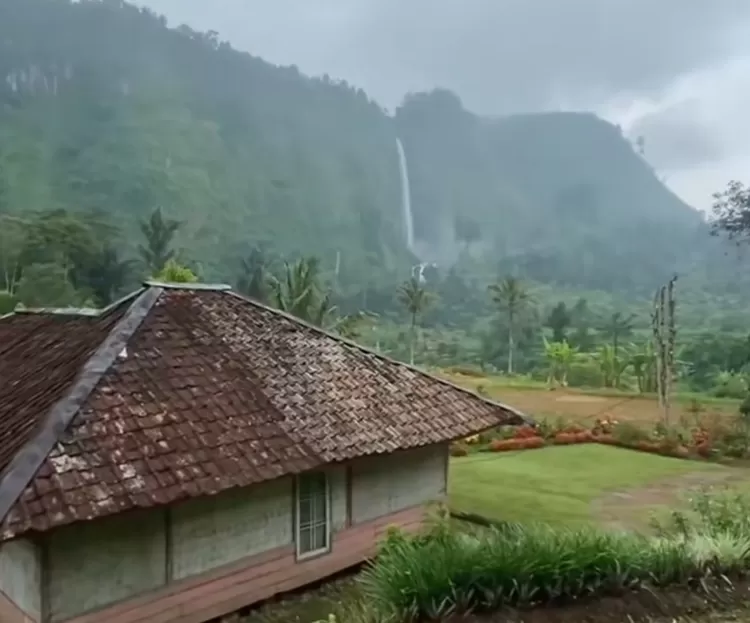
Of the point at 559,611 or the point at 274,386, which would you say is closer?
the point at 559,611

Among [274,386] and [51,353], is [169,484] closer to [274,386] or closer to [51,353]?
[274,386]

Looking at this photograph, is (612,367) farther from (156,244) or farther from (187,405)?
(156,244)

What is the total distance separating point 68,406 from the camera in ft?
21.8

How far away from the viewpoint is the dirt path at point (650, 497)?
11.1 meters

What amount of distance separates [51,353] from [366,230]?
213 ft

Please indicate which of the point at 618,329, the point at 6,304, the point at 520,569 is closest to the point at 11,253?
the point at 6,304

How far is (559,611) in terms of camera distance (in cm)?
438

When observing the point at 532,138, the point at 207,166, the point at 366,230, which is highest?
the point at 532,138

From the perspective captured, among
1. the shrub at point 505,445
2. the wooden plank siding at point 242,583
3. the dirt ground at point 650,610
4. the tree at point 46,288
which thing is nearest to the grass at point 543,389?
the shrub at point 505,445

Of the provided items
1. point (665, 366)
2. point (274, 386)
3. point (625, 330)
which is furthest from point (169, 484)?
point (625, 330)

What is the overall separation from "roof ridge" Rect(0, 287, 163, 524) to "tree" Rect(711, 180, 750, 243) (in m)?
18.6

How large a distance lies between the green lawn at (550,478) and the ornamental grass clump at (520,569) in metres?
6.25

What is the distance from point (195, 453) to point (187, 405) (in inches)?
27.0

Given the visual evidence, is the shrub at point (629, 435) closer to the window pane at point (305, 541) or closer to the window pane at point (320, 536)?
the window pane at point (320, 536)
